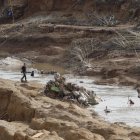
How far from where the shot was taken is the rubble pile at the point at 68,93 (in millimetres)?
17062

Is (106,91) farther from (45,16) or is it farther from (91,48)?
(45,16)

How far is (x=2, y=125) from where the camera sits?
36.8ft

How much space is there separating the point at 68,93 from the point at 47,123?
5.68 m

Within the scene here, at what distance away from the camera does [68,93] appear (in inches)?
680

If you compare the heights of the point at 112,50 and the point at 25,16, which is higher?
the point at 25,16

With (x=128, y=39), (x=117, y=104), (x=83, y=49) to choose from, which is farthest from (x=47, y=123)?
(x=83, y=49)

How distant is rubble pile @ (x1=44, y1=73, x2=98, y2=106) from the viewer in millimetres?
17062

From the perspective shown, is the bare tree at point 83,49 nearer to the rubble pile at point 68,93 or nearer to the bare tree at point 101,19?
the bare tree at point 101,19

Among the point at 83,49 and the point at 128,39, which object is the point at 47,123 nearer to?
the point at 128,39

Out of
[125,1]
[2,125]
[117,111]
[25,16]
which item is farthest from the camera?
[25,16]

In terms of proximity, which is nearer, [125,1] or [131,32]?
[131,32]

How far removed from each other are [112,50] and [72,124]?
1686cm

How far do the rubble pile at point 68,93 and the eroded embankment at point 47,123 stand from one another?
57.7 inches

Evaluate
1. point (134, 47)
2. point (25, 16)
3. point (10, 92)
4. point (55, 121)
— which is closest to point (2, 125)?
point (55, 121)
